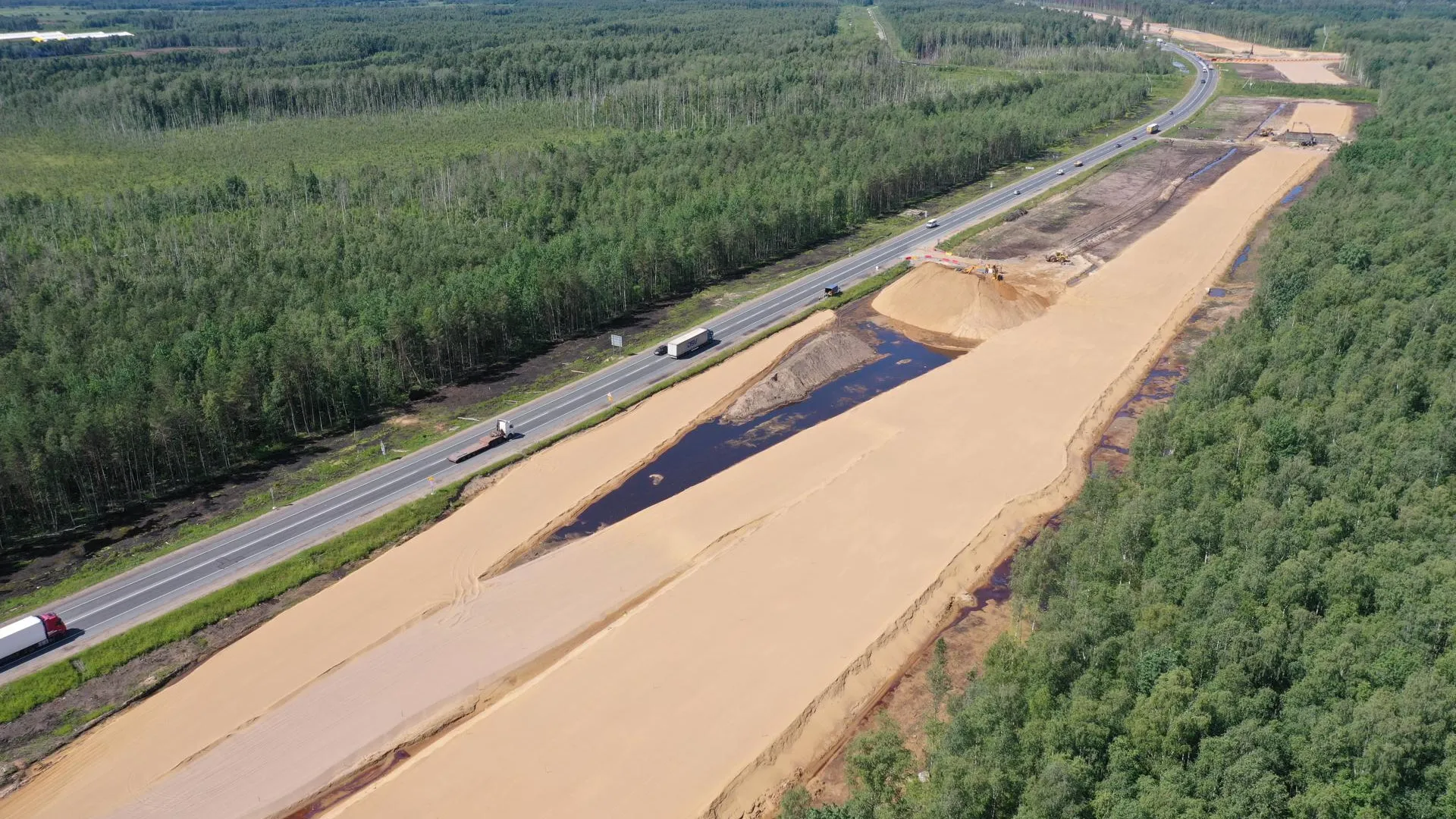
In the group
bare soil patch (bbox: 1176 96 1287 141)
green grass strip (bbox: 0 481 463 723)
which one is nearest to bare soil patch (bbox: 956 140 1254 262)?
bare soil patch (bbox: 1176 96 1287 141)

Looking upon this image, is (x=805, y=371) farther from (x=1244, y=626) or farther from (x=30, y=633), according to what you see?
(x=30, y=633)

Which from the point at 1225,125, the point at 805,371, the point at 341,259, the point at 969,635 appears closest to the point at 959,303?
the point at 805,371

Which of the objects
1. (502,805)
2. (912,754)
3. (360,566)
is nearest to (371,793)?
(502,805)

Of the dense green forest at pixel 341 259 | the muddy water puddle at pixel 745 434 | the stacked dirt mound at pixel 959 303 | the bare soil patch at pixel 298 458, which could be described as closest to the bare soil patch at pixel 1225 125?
the dense green forest at pixel 341 259

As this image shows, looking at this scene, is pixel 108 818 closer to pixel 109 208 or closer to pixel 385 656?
pixel 385 656

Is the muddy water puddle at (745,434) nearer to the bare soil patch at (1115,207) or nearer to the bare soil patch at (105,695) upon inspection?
the bare soil patch at (105,695)
